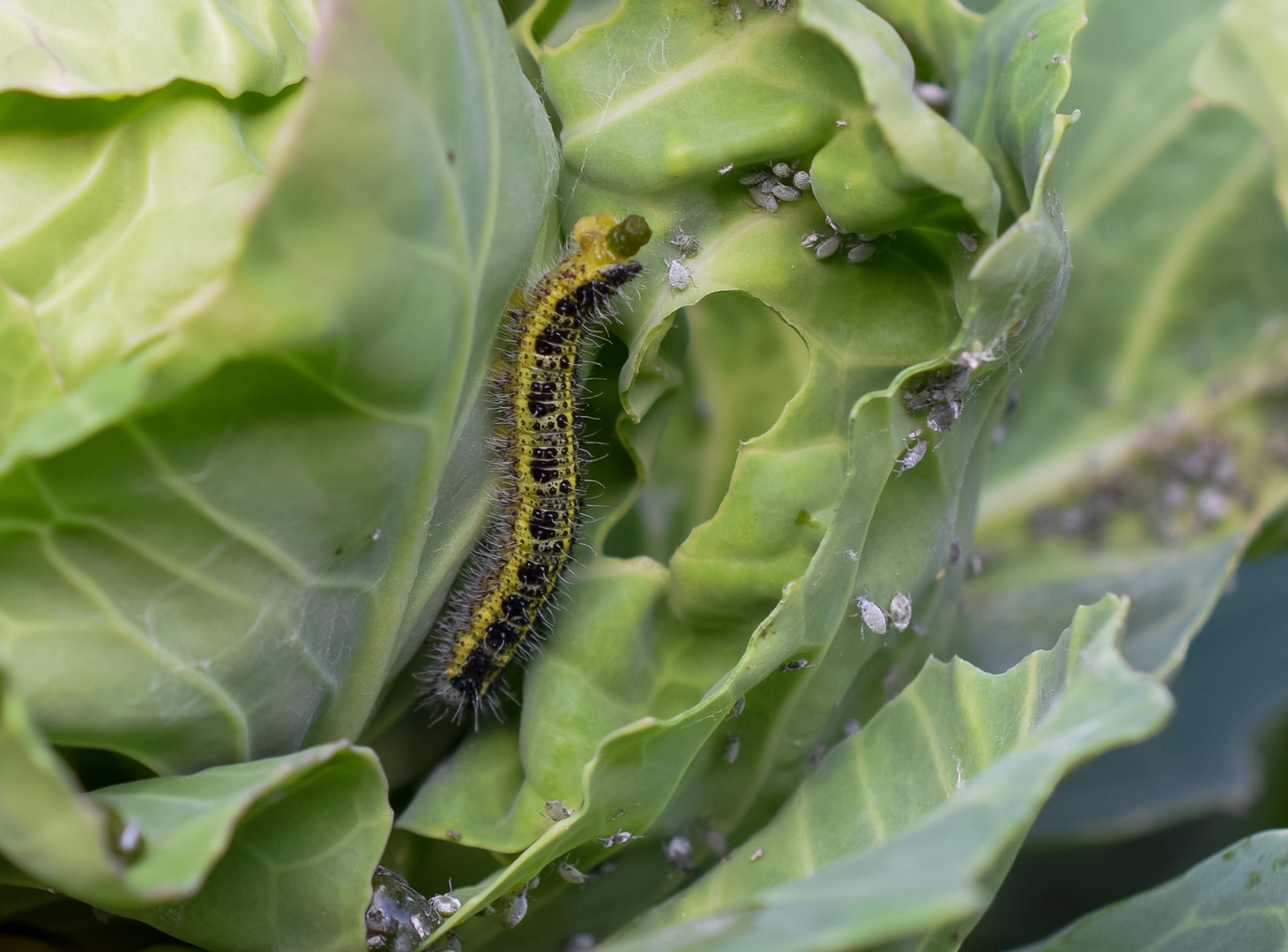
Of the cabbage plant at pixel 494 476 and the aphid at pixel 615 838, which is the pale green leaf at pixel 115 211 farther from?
A: the aphid at pixel 615 838

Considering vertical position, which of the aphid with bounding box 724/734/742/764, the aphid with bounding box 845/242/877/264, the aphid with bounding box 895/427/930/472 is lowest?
the aphid with bounding box 724/734/742/764

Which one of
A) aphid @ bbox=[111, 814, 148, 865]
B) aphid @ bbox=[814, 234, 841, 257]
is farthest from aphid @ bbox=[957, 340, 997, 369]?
aphid @ bbox=[111, 814, 148, 865]

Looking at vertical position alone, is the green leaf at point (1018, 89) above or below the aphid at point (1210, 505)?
above

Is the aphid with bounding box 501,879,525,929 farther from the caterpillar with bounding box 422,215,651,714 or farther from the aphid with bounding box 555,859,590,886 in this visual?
the caterpillar with bounding box 422,215,651,714

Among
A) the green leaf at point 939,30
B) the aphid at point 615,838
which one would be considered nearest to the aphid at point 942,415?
the green leaf at point 939,30

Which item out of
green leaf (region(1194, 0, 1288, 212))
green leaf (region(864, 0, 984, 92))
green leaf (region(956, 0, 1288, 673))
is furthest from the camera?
green leaf (region(956, 0, 1288, 673))

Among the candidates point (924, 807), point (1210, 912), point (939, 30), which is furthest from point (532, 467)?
point (1210, 912)

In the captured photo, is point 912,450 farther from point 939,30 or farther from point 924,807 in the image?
point 939,30
